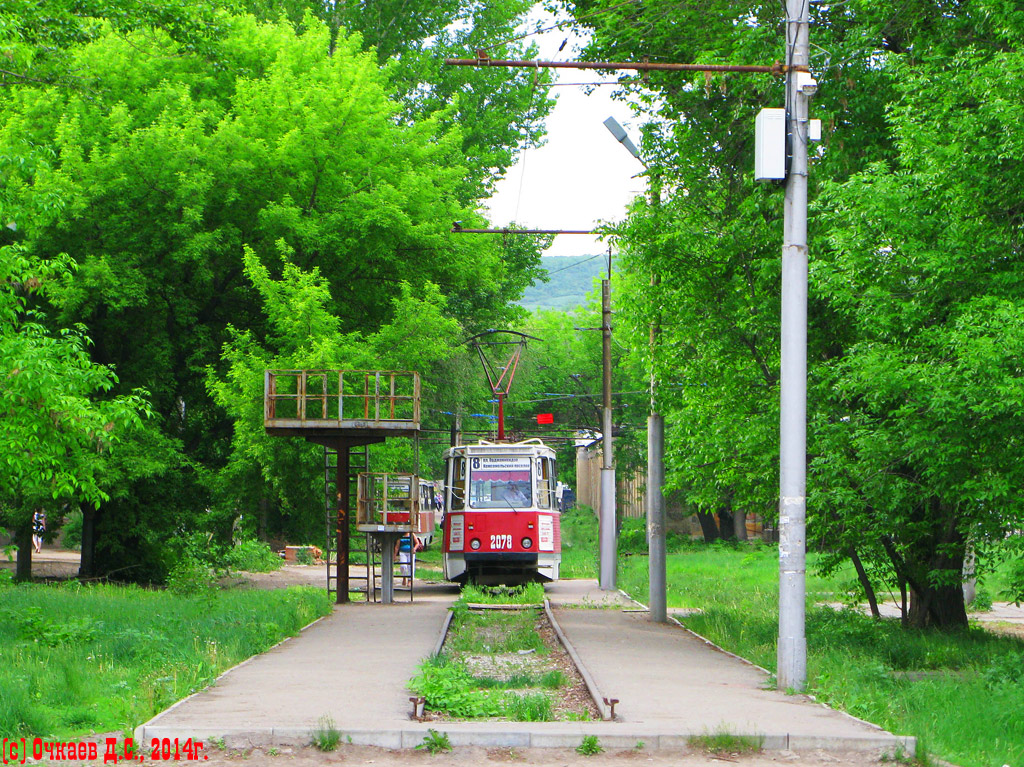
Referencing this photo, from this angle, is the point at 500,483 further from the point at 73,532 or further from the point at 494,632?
the point at 73,532

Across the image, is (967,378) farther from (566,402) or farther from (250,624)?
(566,402)

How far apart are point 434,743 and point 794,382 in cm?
584

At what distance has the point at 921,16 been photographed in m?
16.8

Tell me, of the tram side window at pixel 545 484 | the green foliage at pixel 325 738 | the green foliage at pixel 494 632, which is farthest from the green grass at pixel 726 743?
the tram side window at pixel 545 484

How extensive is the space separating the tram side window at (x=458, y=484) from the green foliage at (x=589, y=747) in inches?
766

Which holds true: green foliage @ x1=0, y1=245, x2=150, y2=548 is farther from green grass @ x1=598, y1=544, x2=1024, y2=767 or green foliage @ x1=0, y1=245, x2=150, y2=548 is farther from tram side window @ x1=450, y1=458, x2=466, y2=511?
tram side window @ x1=450, y1=458, x2=466, y2=511

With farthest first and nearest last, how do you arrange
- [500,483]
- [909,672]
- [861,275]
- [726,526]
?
[726,526]
[500,483]
[861,275]
[909,672]

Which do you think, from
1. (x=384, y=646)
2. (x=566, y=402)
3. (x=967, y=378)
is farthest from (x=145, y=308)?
(x=566, y=402)

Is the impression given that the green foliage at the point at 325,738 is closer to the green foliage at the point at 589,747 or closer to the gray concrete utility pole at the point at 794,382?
the green foliage at the point at 589,747

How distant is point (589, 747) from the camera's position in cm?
869

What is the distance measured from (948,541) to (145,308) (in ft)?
63.1

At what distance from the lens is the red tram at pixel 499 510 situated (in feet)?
92.0

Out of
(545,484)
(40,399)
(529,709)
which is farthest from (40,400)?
(545,484)

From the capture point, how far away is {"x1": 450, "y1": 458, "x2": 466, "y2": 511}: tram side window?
92.7 ft
